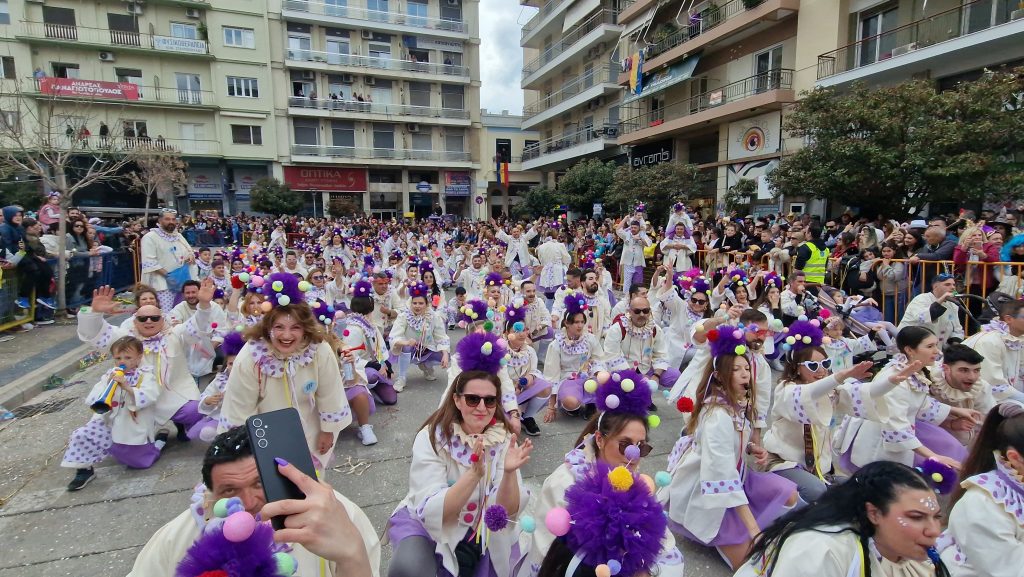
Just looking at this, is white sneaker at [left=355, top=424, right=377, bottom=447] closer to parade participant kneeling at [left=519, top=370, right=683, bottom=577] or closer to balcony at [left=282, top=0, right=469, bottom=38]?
parade participant kneeling at [left=519, top=370, right=683, bottom=577]

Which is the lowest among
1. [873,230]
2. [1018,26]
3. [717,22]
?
[873,230]

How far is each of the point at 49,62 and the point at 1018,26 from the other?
131ft

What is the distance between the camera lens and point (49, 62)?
2831cm

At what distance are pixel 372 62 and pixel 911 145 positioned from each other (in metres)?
33.1

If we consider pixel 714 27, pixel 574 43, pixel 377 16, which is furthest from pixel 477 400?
pixel 377 16

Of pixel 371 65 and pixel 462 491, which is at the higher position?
pixel 371 65

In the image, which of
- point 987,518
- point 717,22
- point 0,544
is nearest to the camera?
point 987,518

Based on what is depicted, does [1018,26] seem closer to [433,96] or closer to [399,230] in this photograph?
[399,230]

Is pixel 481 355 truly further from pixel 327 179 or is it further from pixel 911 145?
pixel 327 179

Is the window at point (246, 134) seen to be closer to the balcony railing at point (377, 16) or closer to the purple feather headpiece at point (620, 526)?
the balcony railing at point (377, 16)

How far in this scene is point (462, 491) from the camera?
8.11 feet

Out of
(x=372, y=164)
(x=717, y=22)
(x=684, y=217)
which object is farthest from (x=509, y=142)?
(x=684, y=217)

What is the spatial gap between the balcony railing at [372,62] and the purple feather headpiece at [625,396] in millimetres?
37012

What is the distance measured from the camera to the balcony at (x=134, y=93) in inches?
1064
